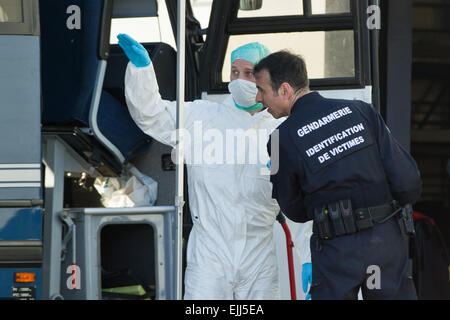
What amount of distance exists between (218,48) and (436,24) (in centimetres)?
415

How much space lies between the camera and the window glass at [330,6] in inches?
160

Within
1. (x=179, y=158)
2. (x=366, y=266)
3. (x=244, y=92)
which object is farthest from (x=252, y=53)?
(x=366, y=266)

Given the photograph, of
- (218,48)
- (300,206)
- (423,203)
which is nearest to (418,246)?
(423,203)

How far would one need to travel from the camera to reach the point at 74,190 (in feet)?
13.9

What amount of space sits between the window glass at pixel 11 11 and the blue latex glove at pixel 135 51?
49 cm

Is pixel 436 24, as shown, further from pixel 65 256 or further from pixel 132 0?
pixel 65 256

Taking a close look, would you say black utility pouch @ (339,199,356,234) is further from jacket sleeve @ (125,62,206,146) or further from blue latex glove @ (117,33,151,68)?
blue latex glove @ (117,33,151,68)

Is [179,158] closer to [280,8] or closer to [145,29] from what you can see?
[280,8]

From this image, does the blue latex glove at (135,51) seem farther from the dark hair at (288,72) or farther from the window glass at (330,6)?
the window glass at (330,6)

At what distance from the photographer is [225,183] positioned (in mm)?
3580

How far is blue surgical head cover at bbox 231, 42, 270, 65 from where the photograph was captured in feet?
12.3

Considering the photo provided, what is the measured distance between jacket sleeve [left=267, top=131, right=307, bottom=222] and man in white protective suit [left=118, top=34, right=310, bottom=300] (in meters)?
0.48

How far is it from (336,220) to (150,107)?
1.11m

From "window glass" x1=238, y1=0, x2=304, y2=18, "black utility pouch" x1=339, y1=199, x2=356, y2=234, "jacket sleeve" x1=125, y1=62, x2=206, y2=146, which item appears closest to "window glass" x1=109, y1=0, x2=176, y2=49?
"window glass" x1=238, y1=0, x2=304, y2=18
